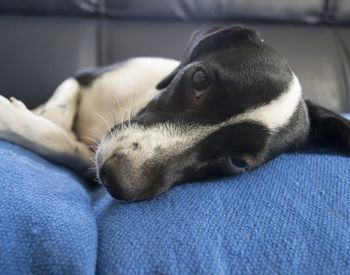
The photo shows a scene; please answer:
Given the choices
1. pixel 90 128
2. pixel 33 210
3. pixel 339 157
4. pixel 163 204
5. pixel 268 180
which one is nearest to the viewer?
pixel 33 210

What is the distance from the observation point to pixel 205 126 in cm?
124

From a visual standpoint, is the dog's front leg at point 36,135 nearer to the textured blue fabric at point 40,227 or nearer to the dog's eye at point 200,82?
the textured blue fabric at point 40,227

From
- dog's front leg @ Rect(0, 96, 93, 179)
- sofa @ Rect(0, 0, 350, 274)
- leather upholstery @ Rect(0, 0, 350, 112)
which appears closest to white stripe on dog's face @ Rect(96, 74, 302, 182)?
sofa @ Rect(0, 0, 350, 274)

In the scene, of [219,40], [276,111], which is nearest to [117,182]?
[276,111]

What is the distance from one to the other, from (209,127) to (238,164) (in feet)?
0.51

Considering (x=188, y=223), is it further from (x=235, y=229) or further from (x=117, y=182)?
(x=117, y=182)

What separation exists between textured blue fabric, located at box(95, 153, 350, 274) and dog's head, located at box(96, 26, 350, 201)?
0.21 feet

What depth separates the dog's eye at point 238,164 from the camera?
4.19 ft

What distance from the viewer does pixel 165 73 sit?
1.88m

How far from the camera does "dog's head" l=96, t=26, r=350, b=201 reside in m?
1.15

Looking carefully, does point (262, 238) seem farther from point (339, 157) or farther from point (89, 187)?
point (89, 187)

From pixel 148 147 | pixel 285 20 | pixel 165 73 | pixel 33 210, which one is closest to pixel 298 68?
pixel 285 20

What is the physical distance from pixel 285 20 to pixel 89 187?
1880 mm

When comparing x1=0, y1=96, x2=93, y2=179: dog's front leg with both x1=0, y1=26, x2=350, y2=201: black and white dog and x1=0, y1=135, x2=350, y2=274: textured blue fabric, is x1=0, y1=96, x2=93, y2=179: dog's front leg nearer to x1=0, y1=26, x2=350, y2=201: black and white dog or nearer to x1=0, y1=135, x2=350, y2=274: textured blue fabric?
x1=0, y1=26, x2=350, y2=201: black and white dog
